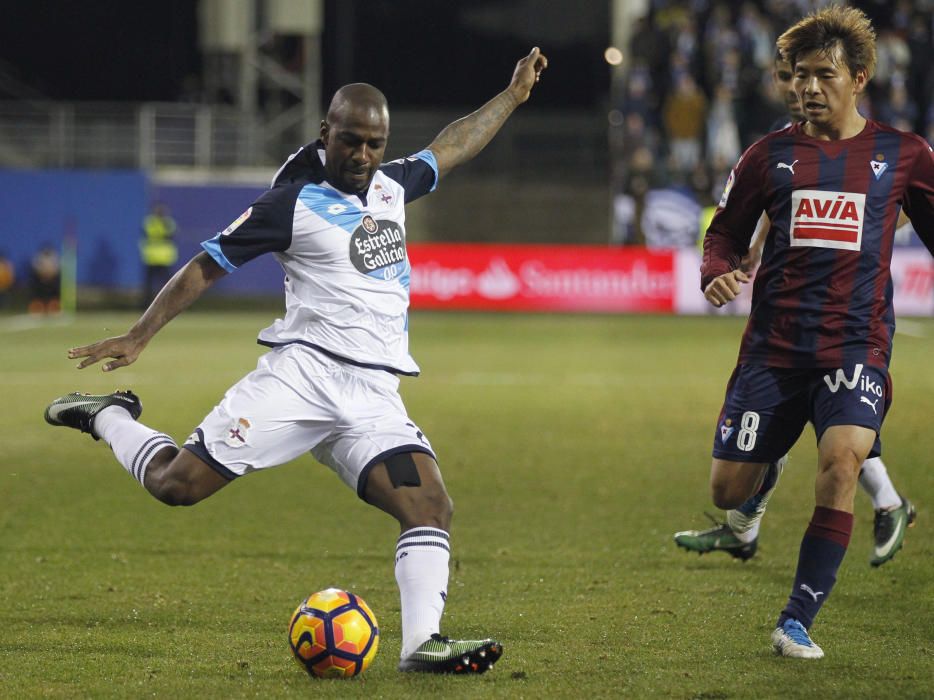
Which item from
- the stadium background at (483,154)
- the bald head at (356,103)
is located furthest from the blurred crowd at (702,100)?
the bald head at (356,103)

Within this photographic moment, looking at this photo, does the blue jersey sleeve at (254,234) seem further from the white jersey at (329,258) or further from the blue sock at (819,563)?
the blue sock at (819,563)

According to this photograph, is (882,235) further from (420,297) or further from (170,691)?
(420,297)

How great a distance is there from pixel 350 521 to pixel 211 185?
20154 mm

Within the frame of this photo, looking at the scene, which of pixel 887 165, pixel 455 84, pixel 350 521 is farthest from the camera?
pixel 455 84

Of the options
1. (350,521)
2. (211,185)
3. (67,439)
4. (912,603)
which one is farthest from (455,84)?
(912,603)

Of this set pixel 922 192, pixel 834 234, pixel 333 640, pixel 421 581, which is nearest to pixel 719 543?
pixel 834 234

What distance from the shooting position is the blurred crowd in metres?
25.5

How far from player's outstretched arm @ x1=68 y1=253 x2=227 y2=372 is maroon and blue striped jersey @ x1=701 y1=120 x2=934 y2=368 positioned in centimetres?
187

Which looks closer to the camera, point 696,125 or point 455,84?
point 696,125

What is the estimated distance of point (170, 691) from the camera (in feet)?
15.3

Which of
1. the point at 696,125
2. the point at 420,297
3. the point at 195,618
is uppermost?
the point at 696,125

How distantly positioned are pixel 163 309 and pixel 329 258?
0.63 metres

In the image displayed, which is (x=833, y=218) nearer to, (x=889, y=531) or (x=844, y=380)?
(x=844, y=380)

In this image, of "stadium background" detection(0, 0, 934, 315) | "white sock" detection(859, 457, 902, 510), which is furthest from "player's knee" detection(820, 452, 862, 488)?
"stadium background" detection(0, 0, 934, 315)
